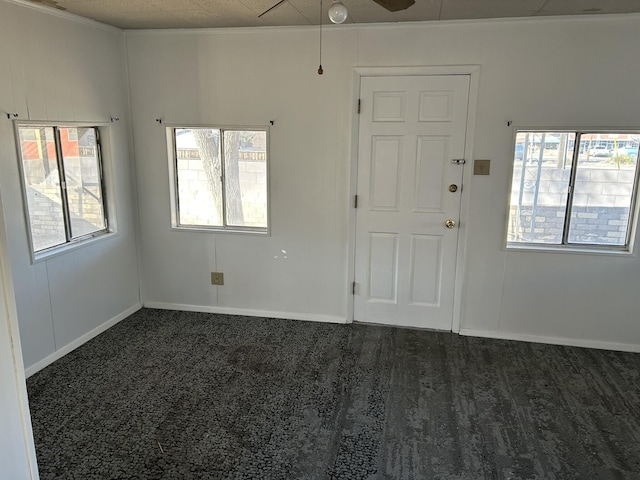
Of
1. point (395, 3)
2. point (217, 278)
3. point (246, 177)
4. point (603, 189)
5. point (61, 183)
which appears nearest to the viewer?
point (395, 3)

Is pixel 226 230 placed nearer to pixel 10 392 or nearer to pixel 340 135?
pixel 340 135

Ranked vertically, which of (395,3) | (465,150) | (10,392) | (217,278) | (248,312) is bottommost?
(248,312)

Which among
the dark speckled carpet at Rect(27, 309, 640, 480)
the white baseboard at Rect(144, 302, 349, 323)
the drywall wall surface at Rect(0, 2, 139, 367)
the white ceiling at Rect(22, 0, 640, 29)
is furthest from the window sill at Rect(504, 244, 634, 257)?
the drywall wall surface at Rect(0, 2, 139, 367)

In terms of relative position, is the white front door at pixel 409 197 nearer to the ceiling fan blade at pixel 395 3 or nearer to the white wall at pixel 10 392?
the ceiling fan blade at pixel 395 3

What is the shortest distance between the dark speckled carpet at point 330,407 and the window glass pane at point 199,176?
1.03m

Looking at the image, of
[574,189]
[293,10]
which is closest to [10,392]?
[293,10]

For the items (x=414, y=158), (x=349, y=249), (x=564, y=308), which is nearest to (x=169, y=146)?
(x=349, y=249)

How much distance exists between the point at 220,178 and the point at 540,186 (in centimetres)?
266

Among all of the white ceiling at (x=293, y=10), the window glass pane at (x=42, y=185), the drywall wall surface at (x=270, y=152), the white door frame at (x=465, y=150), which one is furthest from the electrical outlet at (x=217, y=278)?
the white ceiling at (x=293, y=10)

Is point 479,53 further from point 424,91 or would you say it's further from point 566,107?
point 566,107

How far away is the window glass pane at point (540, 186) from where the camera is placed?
3541 millimetres

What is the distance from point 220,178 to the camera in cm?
411

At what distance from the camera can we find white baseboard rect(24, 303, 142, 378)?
3.21m

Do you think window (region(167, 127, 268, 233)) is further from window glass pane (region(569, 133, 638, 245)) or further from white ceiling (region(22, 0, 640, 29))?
window glass pane (region(569, 133, 638, 245))
